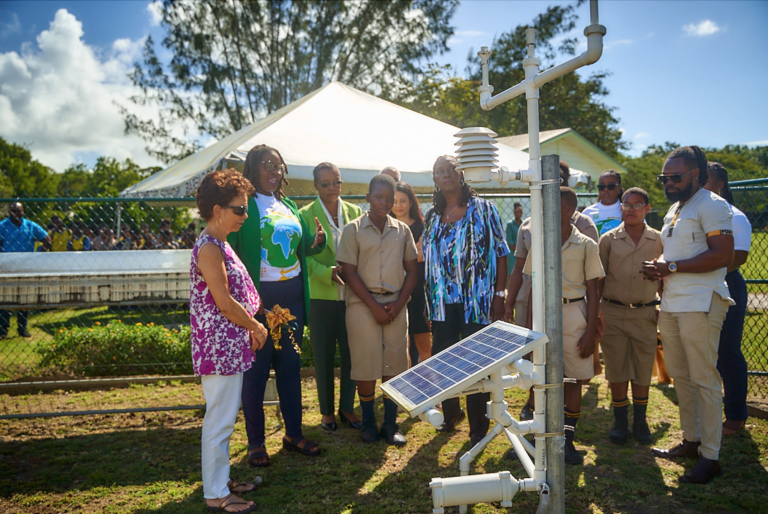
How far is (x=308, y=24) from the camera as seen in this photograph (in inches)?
939

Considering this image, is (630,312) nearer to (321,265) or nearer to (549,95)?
(321,265)

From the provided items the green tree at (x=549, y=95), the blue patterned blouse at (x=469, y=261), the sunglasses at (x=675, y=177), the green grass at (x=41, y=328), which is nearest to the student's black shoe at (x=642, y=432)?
the blue patterned blouse at (x=469, y=261)

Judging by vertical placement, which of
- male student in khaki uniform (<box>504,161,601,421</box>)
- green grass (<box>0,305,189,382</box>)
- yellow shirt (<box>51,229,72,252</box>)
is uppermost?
yellow shirt (<box>51,229,72,252</box>)

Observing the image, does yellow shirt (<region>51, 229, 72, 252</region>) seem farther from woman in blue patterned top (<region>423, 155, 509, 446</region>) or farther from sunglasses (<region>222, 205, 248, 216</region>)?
woman in blue patterned top (<region>423, 155, 509, 446</region>)

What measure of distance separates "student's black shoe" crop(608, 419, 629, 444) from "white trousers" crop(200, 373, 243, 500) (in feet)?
10.1

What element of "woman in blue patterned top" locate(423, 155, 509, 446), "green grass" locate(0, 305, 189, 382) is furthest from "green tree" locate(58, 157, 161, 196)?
"woman in blue patterned top" locate(423, 155, 509, 446)

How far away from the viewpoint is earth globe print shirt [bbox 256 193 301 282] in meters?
3.97

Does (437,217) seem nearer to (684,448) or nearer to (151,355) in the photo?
(684,448)

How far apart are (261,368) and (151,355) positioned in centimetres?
364

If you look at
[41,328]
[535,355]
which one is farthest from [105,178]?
[535,355]

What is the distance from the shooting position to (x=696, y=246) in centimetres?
359

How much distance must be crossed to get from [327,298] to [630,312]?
2571 millimetres

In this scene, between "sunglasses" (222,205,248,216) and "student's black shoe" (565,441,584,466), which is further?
"student's black shoe" (565,441,584,466)

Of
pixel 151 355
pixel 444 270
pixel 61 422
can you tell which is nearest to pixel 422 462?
pixel 444 270
